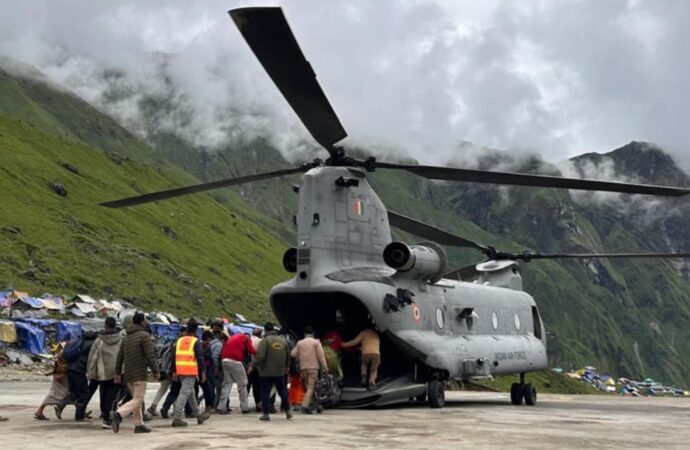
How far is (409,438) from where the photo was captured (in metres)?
14.0

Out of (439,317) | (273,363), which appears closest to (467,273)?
(439,317)

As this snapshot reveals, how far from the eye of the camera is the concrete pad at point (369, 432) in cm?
1288

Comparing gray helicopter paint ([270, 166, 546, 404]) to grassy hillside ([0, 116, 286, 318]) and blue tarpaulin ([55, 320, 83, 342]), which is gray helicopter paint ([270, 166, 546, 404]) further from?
grassy hillside ([0, 116, 286, 318])

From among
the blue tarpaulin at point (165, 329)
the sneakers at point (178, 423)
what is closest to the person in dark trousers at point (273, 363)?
the sneakers at point (178, 423)

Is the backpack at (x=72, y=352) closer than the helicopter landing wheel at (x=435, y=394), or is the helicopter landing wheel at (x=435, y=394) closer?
the backpack at (x=72, y=352)

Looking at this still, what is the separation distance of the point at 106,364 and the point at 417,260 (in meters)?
9.60

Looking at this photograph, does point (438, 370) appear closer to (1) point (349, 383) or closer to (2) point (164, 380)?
(1) point (349, 383)

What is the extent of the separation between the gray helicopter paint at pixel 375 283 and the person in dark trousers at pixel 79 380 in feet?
18.8

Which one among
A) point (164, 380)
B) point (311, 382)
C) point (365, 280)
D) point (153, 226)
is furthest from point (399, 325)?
point (153, 226)

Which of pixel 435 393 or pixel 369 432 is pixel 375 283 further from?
pixel 369 432

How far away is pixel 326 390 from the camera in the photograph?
778 inches

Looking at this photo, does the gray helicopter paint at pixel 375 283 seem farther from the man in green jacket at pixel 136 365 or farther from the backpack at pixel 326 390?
the man in green jacket at pixel 136 365

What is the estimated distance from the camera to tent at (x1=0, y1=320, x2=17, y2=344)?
4516 cm

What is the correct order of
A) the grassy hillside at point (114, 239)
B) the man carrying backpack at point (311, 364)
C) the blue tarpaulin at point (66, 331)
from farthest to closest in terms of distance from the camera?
the grassy hillside at point (114, 239), the blue tarpaulin at point (66, 331), the man carrying backpack at point (311, 364)
